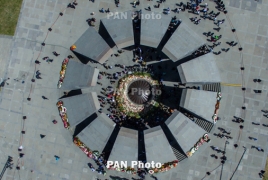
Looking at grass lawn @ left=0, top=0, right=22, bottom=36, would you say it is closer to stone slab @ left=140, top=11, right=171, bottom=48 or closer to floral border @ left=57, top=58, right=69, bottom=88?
floral border @ left=57, top=58, right=69, bottom=88

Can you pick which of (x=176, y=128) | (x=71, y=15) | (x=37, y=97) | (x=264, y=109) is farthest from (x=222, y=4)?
(x=37, y=97)

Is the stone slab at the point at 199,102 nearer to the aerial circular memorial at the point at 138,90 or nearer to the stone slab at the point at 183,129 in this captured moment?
the aerial circular memorial at the point at 138,90

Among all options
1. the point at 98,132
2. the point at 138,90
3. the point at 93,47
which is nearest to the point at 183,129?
the point at 138,90

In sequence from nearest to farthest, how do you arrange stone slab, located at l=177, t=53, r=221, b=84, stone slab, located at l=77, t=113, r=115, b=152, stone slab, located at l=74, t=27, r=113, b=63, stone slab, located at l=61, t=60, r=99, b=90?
1. stone slab, located at l=177, t=53, r=221, b=84
2. stone slab, located at l=61, t=60, r=99, b=90
3. stone slab, located at l=77, t=113, r=115, b=152
4. stone slab, located at l=74, t=27, r=113, b=63

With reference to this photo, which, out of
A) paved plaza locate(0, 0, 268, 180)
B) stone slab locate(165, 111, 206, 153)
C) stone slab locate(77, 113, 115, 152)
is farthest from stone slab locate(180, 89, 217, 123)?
stone slab locate(77, 113, 115, 152)

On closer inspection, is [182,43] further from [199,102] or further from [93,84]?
[93,84]

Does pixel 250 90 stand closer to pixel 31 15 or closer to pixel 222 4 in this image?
pixel 222 4
